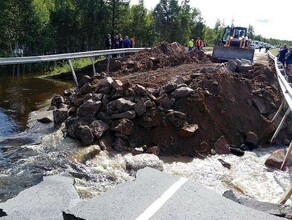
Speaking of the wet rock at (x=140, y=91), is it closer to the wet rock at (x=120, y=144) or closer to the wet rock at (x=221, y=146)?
the wet rock at (x=120, y=144)

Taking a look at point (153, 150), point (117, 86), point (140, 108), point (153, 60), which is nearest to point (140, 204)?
point (153, 150)

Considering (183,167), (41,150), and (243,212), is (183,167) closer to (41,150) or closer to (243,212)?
(41,150)

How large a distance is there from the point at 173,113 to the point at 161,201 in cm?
638

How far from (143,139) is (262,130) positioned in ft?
16.0

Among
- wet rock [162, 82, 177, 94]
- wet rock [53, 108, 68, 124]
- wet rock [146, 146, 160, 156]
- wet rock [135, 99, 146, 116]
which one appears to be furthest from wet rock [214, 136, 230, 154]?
wet rock [53, 108, 68, 124]

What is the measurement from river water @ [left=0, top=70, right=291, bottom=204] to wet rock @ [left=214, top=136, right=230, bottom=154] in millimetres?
239

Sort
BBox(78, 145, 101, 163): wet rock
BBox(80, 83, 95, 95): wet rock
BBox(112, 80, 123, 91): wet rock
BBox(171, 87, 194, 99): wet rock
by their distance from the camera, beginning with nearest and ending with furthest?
BBox(78, 145, 101, 163): wet rock → BBox(112, 80, 123, 91): wet rock → BBox(171, 87, 194, 99): wet rock → BBox(80, 83, 95, 95): wet rock

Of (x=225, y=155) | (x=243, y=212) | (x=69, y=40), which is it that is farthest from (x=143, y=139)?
(x=69, y=40)

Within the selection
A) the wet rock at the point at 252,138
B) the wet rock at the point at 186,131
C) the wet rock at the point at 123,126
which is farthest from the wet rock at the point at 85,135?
the wet rock at the point at 252,138

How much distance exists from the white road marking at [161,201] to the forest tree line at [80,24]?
1054 inches

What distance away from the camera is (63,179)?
5910mm

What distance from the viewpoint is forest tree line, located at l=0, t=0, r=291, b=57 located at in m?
28.8

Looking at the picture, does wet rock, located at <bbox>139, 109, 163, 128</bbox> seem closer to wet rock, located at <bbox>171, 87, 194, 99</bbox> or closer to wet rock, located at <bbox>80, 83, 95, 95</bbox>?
wet rock, located at <bbox>171, 87, 194, 99</bbox>

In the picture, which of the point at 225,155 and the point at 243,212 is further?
the point at 225,155
